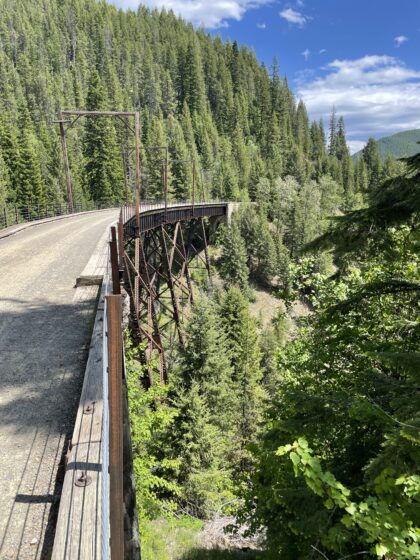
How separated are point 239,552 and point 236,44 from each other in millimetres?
153961

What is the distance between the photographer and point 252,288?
51.9 m

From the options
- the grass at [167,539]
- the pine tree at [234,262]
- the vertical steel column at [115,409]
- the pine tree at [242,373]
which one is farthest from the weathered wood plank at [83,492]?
the pine tree at [234,262]

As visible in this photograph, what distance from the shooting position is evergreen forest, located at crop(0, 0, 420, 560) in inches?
139

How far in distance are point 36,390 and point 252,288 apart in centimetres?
4870

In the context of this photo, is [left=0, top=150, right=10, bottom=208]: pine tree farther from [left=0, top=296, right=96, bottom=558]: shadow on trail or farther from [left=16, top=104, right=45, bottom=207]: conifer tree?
[left=0, top=296, right=96, bottom=558]: shadow on trail

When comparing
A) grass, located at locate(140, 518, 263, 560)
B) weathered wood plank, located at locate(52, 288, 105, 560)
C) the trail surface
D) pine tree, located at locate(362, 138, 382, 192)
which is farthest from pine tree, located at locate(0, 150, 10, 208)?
pine tree, located at locate(362, 138, 382, 192)

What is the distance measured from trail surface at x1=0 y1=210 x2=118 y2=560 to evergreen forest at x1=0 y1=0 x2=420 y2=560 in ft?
4.93

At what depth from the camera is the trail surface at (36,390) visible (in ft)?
7.79

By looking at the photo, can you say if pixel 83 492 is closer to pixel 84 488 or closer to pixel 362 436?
pixel 84 488

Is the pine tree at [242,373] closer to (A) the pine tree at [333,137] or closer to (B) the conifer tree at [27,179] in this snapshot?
(B) the conifer tree at [27,179]

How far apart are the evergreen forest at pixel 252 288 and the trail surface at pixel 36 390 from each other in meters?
1.50

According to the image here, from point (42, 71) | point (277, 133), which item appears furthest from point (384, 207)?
point (42, 71)

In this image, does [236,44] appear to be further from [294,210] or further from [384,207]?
[384,207]

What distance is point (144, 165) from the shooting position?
6675cm
